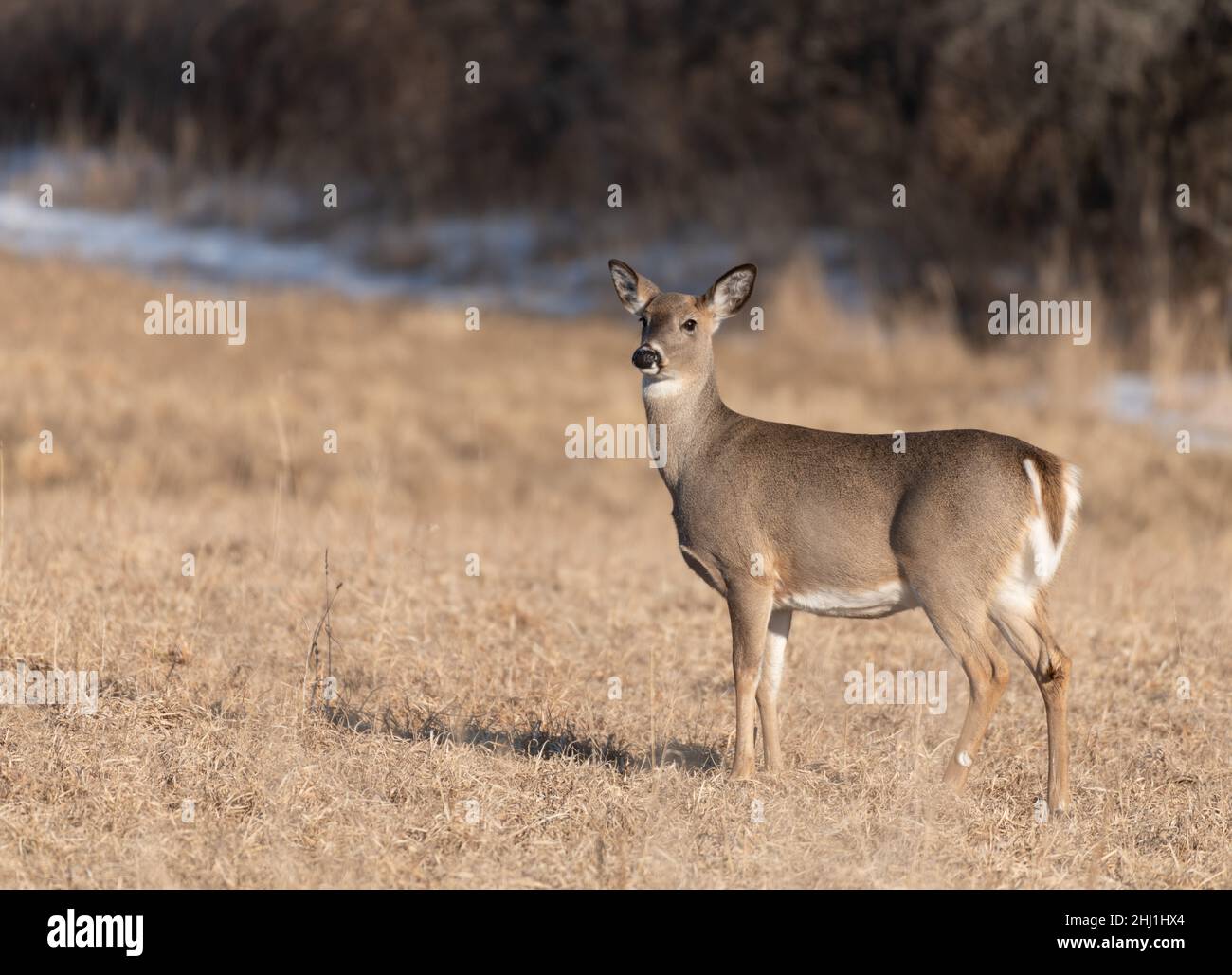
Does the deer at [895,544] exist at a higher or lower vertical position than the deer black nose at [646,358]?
lower

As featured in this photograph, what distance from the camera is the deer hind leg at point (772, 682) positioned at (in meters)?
6.50

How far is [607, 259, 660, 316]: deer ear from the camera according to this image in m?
7.11

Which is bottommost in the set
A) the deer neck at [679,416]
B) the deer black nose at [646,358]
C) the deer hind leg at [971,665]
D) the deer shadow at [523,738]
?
the deer shadow at [523,738]

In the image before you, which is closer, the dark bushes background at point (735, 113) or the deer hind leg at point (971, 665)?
the deer hind leg at point (971, 665)

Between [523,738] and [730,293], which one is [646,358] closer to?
[730,293]

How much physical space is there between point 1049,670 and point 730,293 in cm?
198

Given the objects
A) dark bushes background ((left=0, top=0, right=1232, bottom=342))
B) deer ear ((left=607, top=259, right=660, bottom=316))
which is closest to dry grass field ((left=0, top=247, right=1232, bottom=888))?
deer ear ((left=607, top=259, right=660, bottom=316))

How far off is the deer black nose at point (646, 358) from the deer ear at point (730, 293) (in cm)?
45

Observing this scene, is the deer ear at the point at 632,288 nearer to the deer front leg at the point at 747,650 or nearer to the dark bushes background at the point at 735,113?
the deer front leg at the point at 747,650

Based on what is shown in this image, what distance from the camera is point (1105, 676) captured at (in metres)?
8.12

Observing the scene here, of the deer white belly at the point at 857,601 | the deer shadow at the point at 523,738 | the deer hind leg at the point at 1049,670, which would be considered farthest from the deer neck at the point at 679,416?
the deer hind leg at the point at 1049,670

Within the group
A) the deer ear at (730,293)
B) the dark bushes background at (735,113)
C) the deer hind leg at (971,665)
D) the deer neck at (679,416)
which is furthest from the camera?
the dark bushes background at (735,113)

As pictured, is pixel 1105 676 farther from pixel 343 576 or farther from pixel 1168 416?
pixel 1168 416
